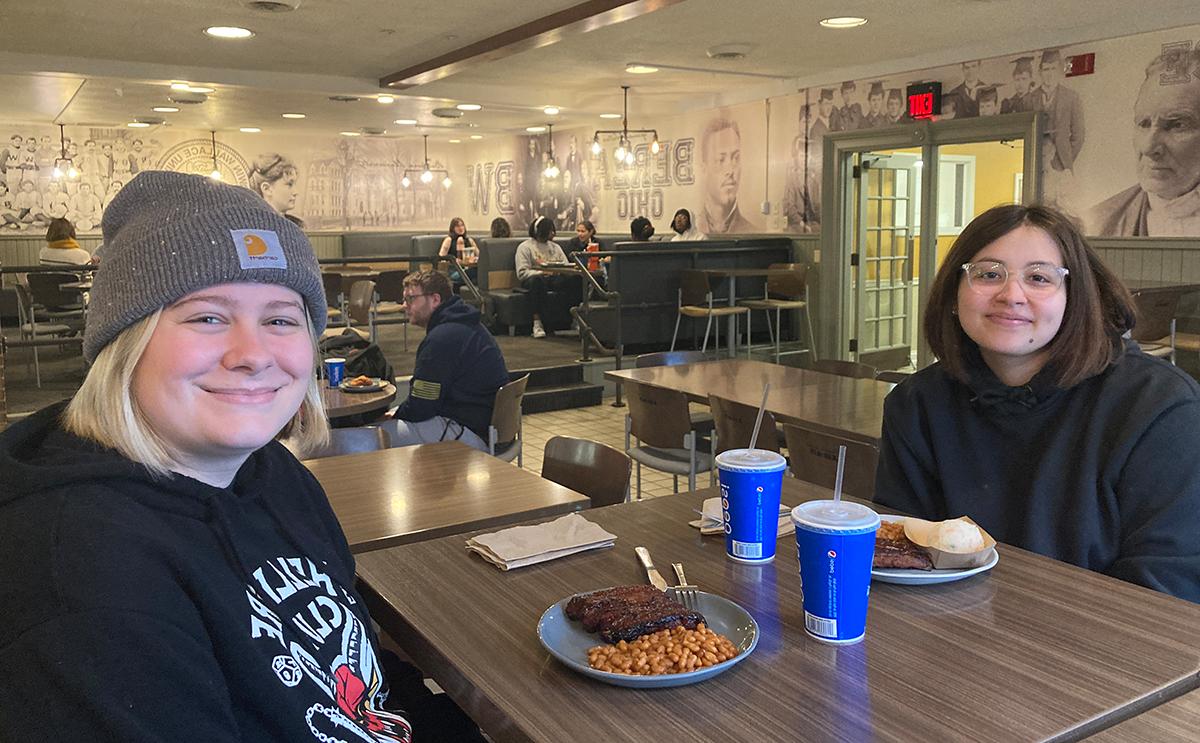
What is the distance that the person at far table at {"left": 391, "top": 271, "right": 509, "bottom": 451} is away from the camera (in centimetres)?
429

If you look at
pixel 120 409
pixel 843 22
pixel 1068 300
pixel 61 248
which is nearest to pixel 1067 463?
pixel 1068 300

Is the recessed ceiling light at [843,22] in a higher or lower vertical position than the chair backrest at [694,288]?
higher

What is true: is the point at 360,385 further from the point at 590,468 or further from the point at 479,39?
the point at 479,39

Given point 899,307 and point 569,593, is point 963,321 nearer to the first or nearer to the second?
point 569,593

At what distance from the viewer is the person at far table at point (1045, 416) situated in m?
1.73

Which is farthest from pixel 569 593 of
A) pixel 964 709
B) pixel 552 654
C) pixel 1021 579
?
pixel 1021 579

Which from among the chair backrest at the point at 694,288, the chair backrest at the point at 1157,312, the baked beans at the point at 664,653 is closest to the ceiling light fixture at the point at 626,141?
the chair backrest at the point at 694,288

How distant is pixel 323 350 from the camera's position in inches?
216

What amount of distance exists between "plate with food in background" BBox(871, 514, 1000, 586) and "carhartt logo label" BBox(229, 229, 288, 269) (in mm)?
971

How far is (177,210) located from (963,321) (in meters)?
1.47

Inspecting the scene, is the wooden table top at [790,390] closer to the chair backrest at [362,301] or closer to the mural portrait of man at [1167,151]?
the mural portrait of man at [1167,151]

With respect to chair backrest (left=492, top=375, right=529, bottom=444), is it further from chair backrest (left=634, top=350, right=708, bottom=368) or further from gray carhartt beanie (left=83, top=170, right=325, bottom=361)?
gray carhartt beanie (left=83, top=170, right=325, bottom=361)

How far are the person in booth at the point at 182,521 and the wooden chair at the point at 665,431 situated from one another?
2811 mm

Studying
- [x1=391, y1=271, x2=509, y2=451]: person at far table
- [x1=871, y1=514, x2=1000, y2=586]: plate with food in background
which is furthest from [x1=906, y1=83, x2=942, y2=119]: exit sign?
[x1=871, y1=514, x2=1000, y2=586]: plate with food in background
